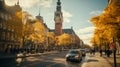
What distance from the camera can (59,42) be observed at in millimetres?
118438

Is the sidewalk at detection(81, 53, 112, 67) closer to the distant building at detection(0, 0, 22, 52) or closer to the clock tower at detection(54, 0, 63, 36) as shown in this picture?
the distant building at detection(0, 0, 22, 52)

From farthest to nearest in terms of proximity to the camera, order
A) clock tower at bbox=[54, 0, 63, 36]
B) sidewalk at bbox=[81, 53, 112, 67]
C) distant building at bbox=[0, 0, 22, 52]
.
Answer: clock tower at bbox=[54, 0, 63, 36]
distant building at bbox=[0, 0, 22, 52]
sidewalk at bbox=[81, 53, 112, 67]

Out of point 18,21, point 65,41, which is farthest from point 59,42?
point 18,21

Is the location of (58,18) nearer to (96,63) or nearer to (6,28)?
(6,28)

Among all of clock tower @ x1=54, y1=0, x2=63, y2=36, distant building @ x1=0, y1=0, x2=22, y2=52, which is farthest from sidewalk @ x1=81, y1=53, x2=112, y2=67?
clock tower @ x1=54, y1=0, x2=63, y2=36

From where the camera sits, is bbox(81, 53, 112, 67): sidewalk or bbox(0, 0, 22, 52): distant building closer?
bbox(81, 53, 112, 67): sidewalk

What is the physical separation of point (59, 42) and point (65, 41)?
13.9 ft

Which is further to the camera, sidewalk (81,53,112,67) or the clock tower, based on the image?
the clock tower

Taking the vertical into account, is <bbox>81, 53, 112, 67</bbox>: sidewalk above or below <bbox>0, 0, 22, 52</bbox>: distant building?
below

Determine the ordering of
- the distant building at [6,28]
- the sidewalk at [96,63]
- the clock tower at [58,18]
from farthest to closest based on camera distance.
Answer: the clock tower at [58,18], the distant building at [6,28], the sidewalk at [96,63]

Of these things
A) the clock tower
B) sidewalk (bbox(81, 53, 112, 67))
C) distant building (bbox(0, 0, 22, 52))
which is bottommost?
sidewalk (bbox(81, 53, 112, 67))

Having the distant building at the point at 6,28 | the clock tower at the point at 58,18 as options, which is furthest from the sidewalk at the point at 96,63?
the clock tower at the point at 58,18

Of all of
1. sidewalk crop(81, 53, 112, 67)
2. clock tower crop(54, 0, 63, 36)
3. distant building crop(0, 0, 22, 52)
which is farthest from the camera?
clock tower crop(54, 0, 63, 36)

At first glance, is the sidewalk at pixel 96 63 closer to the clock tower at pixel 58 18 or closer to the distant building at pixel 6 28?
the distant building at pixel 6 28
